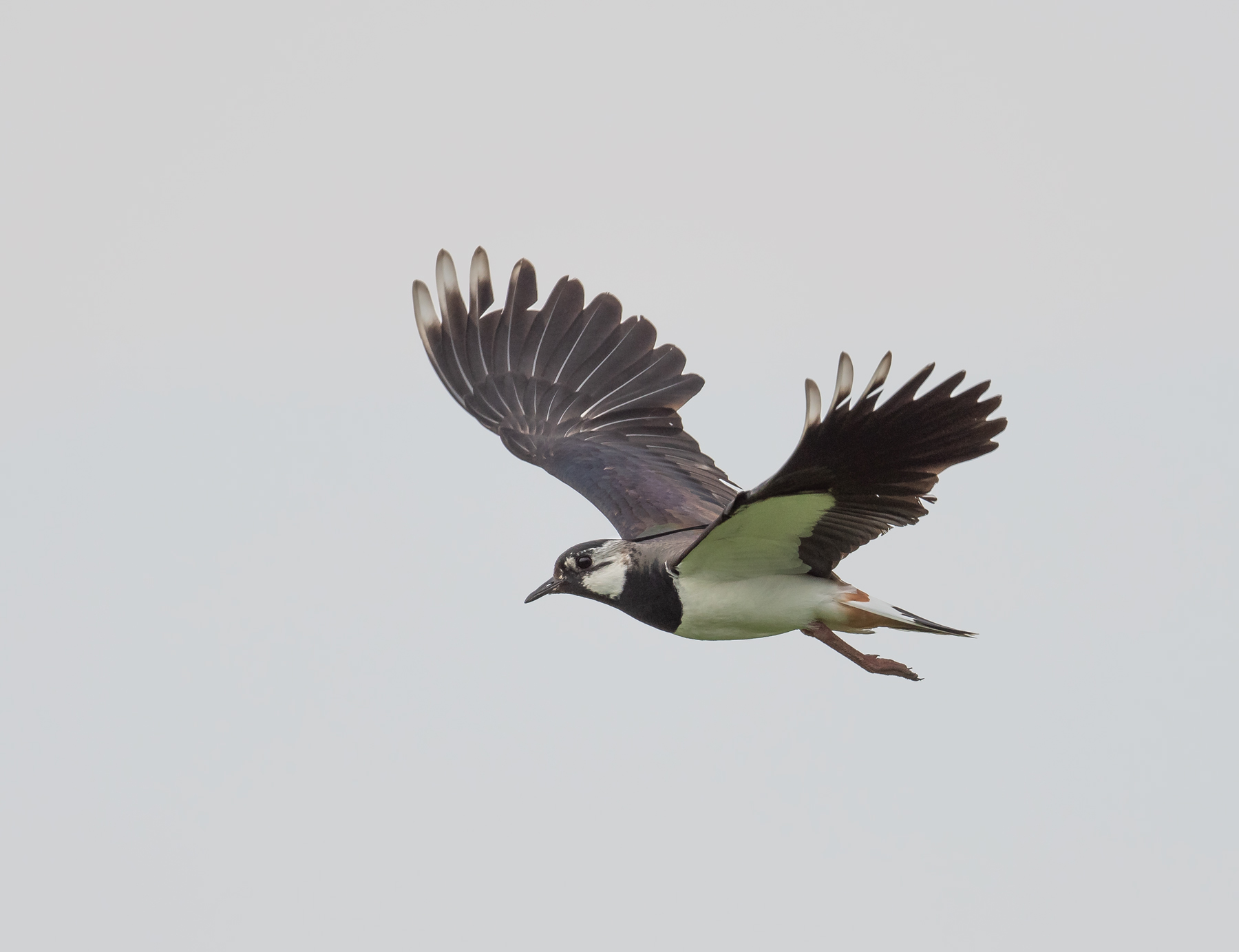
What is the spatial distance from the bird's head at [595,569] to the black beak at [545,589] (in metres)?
0.01

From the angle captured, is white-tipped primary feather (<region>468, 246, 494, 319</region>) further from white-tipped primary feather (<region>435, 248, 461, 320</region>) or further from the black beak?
the black beak

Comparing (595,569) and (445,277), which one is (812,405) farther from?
(445,277)

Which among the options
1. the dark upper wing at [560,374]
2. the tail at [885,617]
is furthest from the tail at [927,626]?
the dark upper wing at [560,374]

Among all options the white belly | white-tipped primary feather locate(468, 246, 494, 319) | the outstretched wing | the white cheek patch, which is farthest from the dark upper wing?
the outstretched wing

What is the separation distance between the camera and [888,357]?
7.52 m

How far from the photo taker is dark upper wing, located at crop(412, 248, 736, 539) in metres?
11.8

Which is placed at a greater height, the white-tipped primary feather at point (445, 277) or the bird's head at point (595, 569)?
the white-tipped primary feather at point (445, 277)

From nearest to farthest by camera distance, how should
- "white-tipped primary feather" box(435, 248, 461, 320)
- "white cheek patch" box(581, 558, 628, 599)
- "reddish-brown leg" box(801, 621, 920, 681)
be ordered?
"reddish-brown leg" box(801, 621, 920, 681)
"white cheek patch" box(581, 558, 628, 599)
"white-tipped primary feather" box(435, 248, 461, 320)

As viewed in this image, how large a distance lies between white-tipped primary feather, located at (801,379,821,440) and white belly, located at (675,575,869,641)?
2.08 metres

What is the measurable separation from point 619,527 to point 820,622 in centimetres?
168

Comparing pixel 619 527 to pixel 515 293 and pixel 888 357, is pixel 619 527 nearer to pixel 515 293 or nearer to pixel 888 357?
pixel 515 293

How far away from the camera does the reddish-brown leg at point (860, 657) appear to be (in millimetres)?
9250

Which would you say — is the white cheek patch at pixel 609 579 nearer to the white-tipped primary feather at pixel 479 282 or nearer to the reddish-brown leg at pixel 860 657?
the reddish-brown leg at pixel 860 657

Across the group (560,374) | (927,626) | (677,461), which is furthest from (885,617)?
(560,374)
